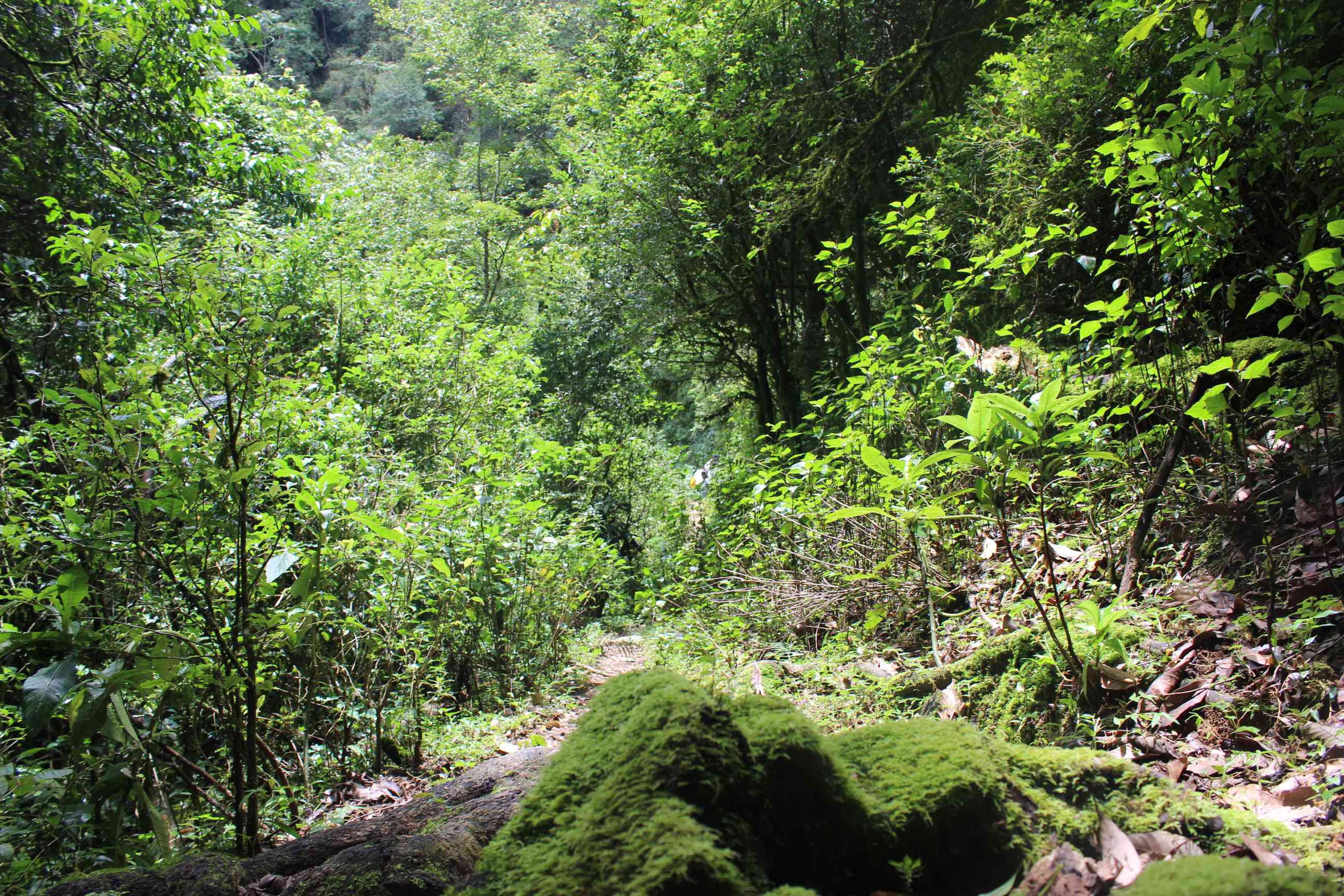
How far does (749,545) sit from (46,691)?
14.3ft

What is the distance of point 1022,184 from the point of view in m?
5.71

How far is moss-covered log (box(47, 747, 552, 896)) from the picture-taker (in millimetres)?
1634

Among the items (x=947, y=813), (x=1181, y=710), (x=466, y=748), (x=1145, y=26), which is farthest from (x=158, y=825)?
(x=1145, y=26)

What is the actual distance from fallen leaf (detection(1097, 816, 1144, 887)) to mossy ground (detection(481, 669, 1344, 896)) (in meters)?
0.03

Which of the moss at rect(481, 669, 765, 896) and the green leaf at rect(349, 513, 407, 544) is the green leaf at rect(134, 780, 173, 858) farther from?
the moss at rect(481, 669, 765, 896)

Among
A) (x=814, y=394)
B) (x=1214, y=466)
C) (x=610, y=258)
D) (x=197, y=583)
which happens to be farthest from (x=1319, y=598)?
(x=610, y=258)

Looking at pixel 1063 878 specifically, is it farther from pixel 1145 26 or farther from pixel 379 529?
pixel 1145 26

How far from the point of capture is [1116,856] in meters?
1.28

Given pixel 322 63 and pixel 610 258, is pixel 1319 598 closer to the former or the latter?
pixel 610 258

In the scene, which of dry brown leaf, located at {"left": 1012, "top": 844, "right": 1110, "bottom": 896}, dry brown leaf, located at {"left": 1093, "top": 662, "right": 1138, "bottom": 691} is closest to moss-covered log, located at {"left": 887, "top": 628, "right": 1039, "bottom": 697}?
dry brown leaf, located at {"left": 1093, "top": 662, "right": 1138, "bottom": 691}

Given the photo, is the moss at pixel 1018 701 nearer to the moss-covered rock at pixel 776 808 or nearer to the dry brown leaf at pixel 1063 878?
the moss-covered rock at pixel 776 808

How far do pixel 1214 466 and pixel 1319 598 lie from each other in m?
0.99

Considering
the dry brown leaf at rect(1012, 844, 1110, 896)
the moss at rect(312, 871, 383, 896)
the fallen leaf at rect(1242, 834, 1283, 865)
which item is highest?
the dry brown leaf at rect(1012, 844, 1110, 896)

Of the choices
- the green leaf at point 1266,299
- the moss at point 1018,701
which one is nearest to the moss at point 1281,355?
the green leaf at point 1266,299
